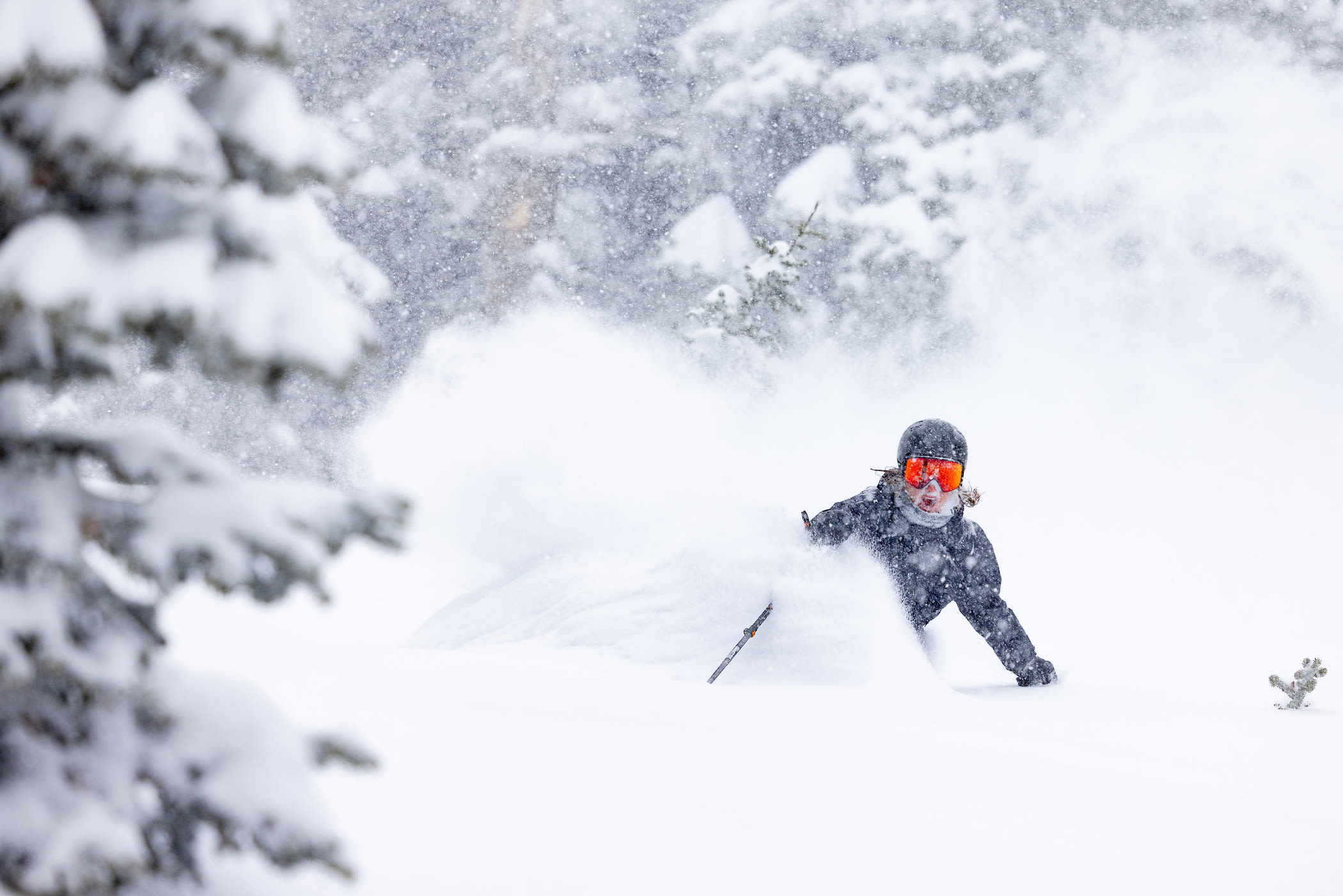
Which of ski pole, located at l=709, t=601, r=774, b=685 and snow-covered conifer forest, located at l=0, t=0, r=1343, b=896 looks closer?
snow-covered conifer forest, located at l=0, t=0, r=1343, b=896

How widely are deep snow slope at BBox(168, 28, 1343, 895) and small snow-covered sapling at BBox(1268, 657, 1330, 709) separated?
20cm

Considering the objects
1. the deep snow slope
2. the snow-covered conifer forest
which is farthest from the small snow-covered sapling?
the deep snow slope

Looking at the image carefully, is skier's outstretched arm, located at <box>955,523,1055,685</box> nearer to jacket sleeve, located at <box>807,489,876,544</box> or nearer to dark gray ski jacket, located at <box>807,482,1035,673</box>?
dark gray ski jacket, located at <box>807,482,1035,673</box>

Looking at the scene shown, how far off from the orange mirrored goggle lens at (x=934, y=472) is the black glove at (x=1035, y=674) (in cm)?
104

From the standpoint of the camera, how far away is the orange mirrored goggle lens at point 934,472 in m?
4.46

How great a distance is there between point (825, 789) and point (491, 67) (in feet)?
44.0

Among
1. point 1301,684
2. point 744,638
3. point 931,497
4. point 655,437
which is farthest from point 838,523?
point 655,437

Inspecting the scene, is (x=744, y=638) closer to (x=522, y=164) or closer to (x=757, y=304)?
(x=757, y=304)

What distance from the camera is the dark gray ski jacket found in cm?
457

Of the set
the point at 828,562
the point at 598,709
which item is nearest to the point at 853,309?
the point at 828,562

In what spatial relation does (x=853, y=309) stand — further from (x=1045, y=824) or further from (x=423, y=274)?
(x=1045, y=824)

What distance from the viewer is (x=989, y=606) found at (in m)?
4.69

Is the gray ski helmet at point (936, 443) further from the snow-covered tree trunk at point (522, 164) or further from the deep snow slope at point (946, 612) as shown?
the snow-covered tree trunk at point (522, 164)

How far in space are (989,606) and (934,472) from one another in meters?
0.86
